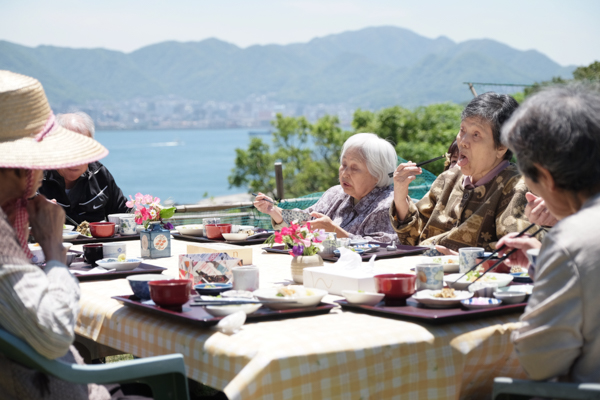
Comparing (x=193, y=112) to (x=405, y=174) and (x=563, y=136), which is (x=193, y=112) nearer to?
(x=405, y=174)

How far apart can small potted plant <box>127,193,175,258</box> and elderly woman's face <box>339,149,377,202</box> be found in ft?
3.78

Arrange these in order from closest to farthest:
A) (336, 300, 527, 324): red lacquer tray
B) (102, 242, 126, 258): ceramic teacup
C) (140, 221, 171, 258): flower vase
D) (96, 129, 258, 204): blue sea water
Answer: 1. (336, 300, 527, 324): red lacquer tray
2. (102, 242, 126, 258): ceramic teacup
3. (140, 221, 171, 258): flower vase
4. (96, 129, 258, 204): blue sea water

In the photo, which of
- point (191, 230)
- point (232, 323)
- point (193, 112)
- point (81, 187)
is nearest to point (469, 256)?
point (232, 323)

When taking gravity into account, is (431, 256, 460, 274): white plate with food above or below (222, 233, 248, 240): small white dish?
above

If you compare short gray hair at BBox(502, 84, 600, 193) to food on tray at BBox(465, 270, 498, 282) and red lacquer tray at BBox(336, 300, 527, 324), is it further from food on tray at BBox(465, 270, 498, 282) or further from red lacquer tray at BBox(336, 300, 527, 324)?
food on tray at BBox(465, 270, 498, 282)

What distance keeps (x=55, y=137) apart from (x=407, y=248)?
67.7 inches

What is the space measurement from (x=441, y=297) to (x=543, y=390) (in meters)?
0.45

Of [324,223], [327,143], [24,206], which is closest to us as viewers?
[24,206]

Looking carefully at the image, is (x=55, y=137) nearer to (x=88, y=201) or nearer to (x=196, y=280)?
(x=196, y=280)

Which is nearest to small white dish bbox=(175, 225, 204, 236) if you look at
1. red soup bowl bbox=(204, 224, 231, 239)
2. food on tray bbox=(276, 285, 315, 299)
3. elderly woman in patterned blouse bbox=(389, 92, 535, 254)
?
red soup bowl bbox=(204, 224, 231, 239)

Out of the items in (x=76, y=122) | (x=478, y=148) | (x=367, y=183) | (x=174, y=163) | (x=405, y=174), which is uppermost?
(x=76, y=122)

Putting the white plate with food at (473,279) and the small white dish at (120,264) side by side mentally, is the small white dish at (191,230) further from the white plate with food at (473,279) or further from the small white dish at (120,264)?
the white plate with food at (473,279)

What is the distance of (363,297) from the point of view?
5.72 ft

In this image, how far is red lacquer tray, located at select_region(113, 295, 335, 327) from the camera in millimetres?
1587
